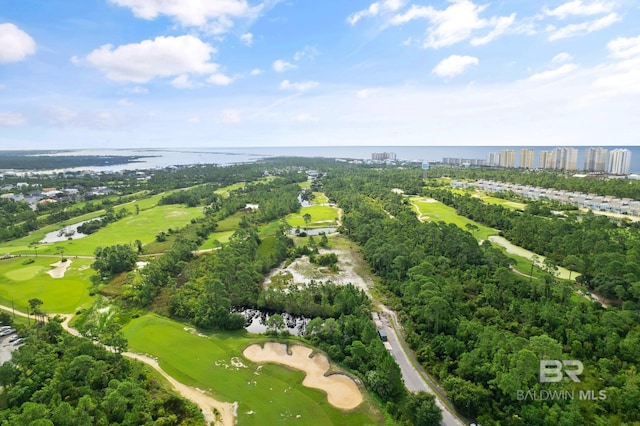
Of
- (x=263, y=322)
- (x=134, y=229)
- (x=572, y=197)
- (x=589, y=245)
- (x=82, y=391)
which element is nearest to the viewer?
(x=82, y=391)

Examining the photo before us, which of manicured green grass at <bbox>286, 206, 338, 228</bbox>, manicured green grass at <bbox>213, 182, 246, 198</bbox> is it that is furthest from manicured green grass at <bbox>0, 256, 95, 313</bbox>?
manicured green grass at <bbox>213, 182, 246, 198</bbox>

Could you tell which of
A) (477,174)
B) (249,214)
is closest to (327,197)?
(249,214)

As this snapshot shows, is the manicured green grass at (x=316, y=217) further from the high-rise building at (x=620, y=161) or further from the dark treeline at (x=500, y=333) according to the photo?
the high-rise building at (x=620, y=161)

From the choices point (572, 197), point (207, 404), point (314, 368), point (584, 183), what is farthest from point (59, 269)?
point (584, 183)

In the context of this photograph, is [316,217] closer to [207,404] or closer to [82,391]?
[207,404]

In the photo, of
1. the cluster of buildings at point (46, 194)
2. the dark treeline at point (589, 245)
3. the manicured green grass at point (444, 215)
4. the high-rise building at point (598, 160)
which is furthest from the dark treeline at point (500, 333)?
the high-rise building at point (598, 160)

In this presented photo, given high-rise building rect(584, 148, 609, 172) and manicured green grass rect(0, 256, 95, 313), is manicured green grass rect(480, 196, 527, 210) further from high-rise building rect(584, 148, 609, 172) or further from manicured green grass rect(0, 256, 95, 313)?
high-rise building rect(584, 148, 609, 172)

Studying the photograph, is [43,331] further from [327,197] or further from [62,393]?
[327,197]
